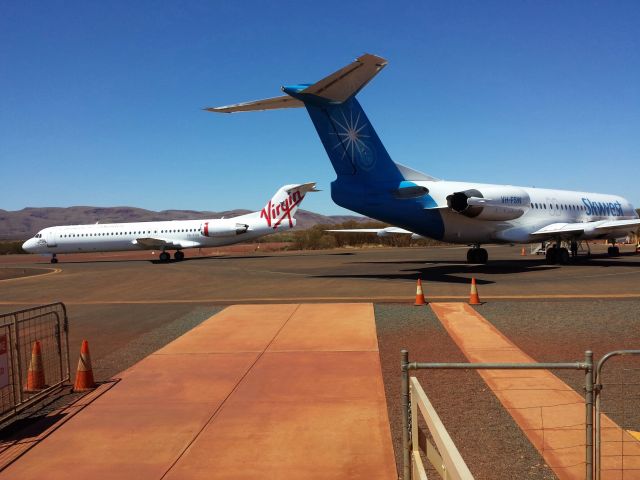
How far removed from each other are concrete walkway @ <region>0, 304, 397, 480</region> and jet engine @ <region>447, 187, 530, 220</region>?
38.2ft

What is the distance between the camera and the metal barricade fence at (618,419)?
3475mm

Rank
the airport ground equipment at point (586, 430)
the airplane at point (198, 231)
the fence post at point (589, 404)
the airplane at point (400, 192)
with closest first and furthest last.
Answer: the airport ground equipment at point (586, 430) → the fence post at point (589, 404) → the airplane at point (400, 192) → the airplane at point (198, 231)

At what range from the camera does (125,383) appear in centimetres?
654

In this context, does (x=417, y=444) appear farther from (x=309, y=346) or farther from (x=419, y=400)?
(x=309, y=346)

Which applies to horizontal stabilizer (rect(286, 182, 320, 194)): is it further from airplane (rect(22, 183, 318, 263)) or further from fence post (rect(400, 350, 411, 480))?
fence post (rect(400, 350, 411, 480))

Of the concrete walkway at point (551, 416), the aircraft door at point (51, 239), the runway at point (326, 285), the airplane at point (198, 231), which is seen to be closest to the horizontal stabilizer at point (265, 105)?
the runway at point (326, 285)

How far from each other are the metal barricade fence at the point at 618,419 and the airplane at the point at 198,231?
99.0 ft

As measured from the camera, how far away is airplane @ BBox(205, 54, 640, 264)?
16.3m

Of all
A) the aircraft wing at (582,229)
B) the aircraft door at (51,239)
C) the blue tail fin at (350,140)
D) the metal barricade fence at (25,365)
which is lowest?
the metal barricade fence at (25,365)

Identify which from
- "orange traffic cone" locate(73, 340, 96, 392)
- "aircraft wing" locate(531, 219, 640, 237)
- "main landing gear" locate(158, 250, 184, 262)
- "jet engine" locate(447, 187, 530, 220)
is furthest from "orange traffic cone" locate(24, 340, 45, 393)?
"main landing gear" locate(158, 250, 184, 262)

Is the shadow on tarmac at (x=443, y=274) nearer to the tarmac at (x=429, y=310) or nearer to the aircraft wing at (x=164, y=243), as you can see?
the tarmac at (x=429, y=310)

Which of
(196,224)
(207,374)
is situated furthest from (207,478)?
(196,224)

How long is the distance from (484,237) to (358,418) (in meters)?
18.2

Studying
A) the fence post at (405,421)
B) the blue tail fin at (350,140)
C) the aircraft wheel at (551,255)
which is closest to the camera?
the fence post at (405,421)
